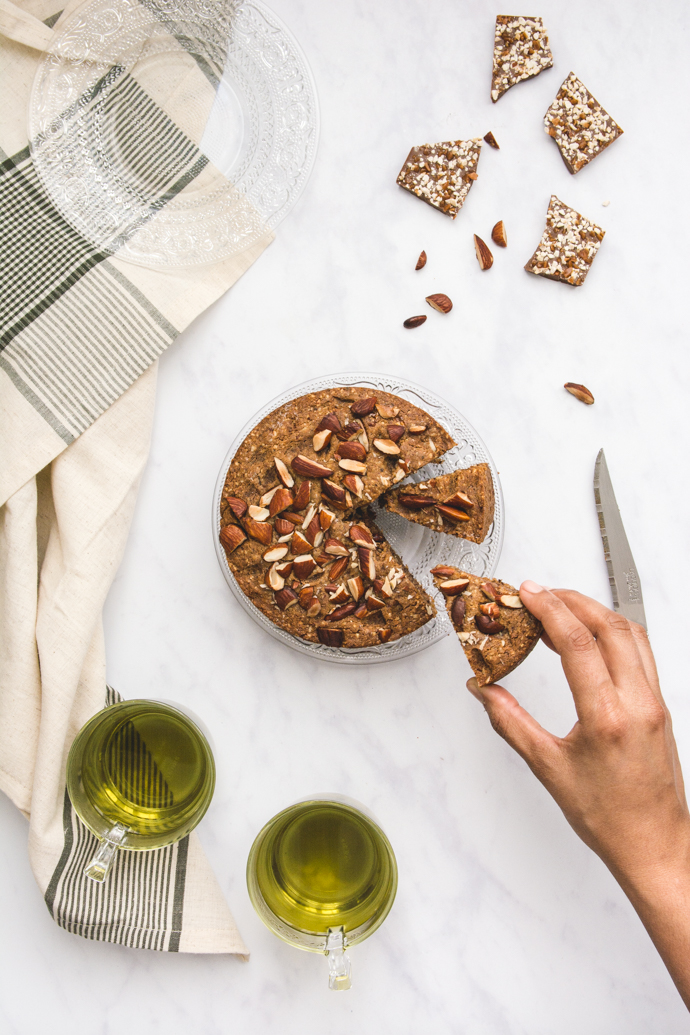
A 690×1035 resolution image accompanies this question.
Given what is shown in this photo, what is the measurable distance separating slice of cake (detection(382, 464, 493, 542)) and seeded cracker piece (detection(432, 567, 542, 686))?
0.15 metres

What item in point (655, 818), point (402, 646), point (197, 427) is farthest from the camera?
point (197, 427)

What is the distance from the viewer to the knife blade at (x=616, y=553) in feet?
7.13

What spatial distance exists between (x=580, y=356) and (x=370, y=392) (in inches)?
30.7

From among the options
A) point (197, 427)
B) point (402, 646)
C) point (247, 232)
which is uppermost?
point (247, 232)

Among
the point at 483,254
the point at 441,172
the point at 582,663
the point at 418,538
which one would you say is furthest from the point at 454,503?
the point at 441,172

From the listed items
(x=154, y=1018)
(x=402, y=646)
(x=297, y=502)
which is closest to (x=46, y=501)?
(x=297, y=502)

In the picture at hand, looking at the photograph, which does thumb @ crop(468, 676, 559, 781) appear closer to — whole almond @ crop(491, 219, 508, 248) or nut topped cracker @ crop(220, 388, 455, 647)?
nut topped cracker @ crop(220, 388, 455, 647)

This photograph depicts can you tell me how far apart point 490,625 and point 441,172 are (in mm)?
1380

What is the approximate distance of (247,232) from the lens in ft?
6.97

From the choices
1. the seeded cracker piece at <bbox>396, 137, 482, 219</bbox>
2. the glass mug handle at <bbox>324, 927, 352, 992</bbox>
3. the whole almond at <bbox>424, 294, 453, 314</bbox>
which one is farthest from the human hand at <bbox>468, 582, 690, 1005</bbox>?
the seeded cracker piece at <bbox>396, 137, 482, 219</bbox>

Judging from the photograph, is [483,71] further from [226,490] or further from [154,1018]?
[154,1018]

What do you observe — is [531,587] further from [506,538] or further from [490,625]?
[506,538]

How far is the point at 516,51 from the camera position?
2193 millimetres

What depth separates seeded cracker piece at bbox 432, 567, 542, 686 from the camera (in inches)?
71.1
